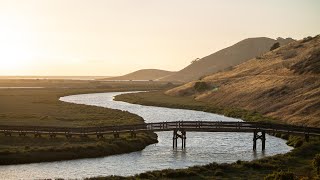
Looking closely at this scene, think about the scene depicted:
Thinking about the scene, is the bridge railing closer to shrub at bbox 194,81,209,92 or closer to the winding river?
the winding river

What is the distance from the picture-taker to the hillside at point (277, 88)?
323 feet

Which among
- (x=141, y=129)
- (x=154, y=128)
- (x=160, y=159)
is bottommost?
(x=160, y=159)

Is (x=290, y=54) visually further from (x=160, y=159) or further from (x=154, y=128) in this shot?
(x=160, y=159)

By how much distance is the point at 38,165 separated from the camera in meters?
53.2

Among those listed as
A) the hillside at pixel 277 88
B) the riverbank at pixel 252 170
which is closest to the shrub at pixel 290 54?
the hillside at pixel 277 88

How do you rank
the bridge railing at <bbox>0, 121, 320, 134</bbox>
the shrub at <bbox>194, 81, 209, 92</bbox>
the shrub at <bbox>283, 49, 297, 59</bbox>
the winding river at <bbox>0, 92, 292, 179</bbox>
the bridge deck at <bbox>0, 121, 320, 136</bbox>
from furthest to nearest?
the shrub at <bbox>283, 49, 297, 59</bbox> → the shrub at <bbox>194, 81, 209, 92</bbox> → the bridge railing at <bbox>0, 121, 320, 134</bbox> → the bridge deck at <bbox>0, 121, 320, 136</bbox> → the winding river at <bbox>0, 92, 292, 179</bbox>

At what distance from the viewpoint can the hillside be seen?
3871 inches

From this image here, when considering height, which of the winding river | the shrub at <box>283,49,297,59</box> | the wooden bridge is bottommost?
the winding river

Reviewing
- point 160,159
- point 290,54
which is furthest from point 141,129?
point 290,54

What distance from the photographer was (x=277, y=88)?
124 m

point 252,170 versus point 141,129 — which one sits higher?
point 141,129

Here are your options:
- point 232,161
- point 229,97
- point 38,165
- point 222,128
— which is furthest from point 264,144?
point 229,97

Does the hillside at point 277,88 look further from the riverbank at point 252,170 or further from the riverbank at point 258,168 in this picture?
the riverbank at point 252,170

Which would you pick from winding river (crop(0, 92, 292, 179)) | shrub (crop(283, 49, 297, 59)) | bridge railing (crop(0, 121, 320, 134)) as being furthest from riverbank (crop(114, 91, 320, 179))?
shrub (crop(283, 49, 297, 59))
